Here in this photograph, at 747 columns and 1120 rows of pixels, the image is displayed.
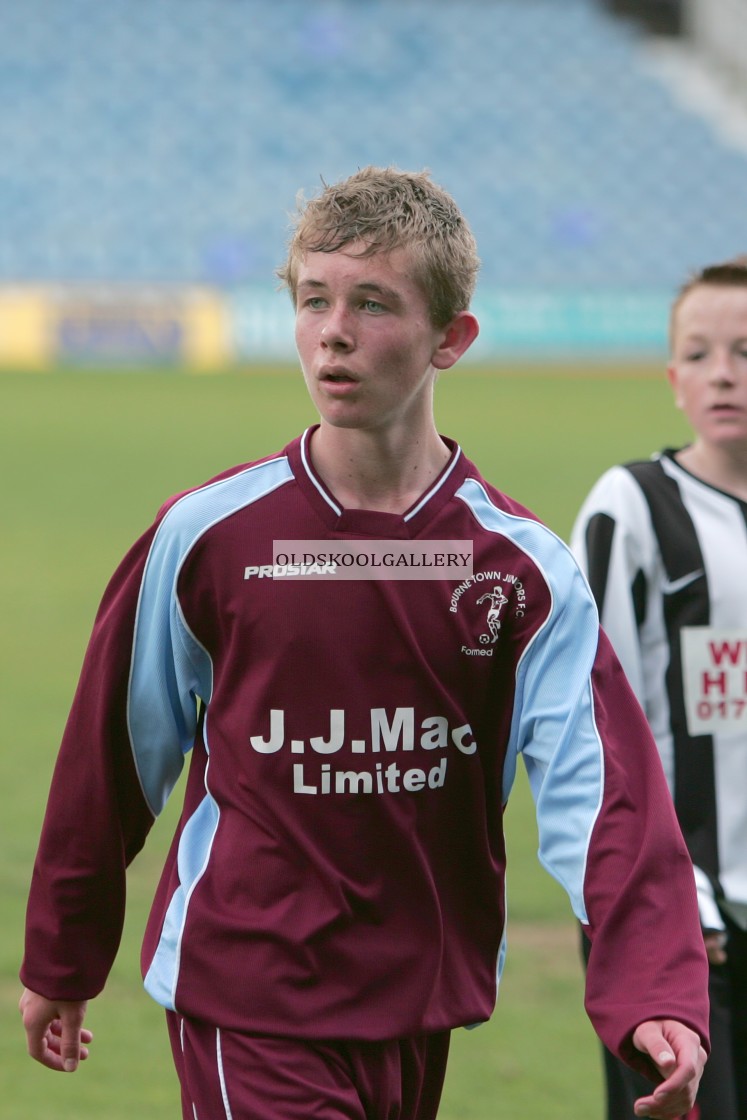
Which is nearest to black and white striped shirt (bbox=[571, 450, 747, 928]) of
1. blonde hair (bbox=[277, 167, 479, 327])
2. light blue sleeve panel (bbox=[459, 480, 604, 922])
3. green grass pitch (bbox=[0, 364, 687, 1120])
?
light blue sleeve panel (bbox=[459, 480, 604, 922])

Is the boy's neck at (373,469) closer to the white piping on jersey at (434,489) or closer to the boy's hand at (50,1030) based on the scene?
the white piping on jersey at (434,489)

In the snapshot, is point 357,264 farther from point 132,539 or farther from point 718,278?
point 132,539

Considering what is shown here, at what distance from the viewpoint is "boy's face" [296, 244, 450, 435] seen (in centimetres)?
233

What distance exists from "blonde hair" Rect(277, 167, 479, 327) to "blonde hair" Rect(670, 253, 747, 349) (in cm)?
111

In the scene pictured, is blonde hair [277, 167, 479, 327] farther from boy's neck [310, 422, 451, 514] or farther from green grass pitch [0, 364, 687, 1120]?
green grass pitch [0, 364, 687, 1120]

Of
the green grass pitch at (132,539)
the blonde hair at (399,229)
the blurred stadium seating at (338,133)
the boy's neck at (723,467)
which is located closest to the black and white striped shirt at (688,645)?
the boy's neck at (723,467)

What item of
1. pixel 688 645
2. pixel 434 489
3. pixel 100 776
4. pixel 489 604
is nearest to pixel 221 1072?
pixel 100 776

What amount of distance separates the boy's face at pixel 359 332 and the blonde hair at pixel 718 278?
49.4 inches

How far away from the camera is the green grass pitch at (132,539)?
13.7 feet

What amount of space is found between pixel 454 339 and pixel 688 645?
1082 mm

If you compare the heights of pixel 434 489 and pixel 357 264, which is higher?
pixel 357 264

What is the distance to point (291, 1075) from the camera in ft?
7.61

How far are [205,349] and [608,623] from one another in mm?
25101

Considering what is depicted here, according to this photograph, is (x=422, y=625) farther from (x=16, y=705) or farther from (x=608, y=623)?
(x=16, y=705)
